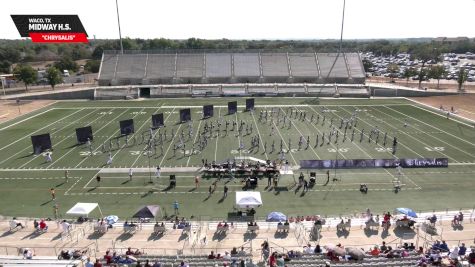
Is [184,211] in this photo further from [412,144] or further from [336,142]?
[412,144]

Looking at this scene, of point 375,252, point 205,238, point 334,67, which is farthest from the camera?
point 334,67

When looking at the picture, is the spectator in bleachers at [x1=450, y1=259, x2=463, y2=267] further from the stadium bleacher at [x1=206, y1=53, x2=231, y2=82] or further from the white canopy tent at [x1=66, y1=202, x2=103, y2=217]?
the stadium bleacher at [x1=206, y1=53, x2=231, y2=82]

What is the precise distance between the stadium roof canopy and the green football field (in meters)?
20.7

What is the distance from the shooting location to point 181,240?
19469 mm

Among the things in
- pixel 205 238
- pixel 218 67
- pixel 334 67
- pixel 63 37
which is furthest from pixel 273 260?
pixel 63 37

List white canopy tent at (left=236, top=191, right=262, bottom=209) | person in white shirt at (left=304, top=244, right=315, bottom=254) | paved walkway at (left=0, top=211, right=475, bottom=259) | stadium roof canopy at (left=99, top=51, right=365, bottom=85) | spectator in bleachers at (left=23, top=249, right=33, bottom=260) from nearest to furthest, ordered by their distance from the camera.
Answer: spectator in bleachers at (left=23, top=249, right=33, bottom=260) < person in white shirt at (left=304, top=244, right=315, bottom=254) < paved walkway at (left=0, top=211, right=475, bottom=259) < white canopy tent at (left=236, top=191, right=262, bottom=209) < stadium roof canopy at (left=99, top=51, right=365, bottom=85)

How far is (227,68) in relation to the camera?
263ft

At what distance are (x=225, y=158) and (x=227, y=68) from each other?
49409 mm

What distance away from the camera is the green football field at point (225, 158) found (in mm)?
25250

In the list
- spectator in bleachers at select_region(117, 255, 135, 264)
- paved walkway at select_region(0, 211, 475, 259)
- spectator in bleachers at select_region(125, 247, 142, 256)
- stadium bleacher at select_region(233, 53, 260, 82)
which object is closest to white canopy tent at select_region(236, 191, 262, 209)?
paved walkway at select_region(0, 211, 475, 259)

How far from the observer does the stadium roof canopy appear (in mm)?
76562

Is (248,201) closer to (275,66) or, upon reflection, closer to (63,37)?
(275,66)

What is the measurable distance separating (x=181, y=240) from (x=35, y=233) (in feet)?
26.8

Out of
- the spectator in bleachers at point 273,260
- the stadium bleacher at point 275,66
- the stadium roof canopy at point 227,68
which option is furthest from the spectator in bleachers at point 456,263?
the stadium bleacher at point 275,66
